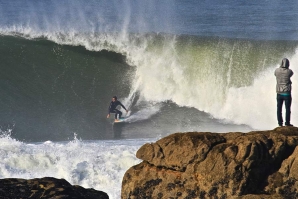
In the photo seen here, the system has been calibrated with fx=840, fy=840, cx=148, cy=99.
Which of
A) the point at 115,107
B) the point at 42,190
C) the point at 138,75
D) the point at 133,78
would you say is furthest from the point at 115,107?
the point at 42,190

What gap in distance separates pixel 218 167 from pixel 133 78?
2135cm

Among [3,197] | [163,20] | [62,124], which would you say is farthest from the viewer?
[163,20]

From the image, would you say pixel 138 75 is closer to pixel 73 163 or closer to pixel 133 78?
pixel 133 78

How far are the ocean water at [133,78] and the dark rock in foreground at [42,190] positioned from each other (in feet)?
27.7

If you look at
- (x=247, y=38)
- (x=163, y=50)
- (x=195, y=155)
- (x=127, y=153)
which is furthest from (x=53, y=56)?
(x=195, y=155)

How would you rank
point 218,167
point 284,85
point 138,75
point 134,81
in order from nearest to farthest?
1. point 218,167
2. point 284,85
3. point 134,81
4. point 138,75

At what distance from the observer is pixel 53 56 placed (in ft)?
113

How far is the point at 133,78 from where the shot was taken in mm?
32750

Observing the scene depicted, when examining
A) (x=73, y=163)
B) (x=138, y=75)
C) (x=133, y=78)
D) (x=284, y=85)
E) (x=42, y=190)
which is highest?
(x=138, y=75)

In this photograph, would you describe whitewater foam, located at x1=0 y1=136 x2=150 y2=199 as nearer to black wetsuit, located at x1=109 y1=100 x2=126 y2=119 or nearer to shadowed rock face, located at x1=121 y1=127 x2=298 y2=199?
shadowed rock face, located at x1=121 y1=127 x2=298 y2=199

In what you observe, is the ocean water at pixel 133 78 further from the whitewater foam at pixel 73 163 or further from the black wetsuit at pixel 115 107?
the black wetsuit at pixel 115 107

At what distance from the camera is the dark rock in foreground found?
11531 mm

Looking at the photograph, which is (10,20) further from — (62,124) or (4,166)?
(4,166)

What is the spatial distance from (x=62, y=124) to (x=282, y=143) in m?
17.5
